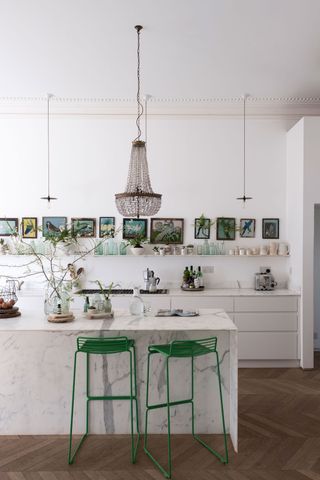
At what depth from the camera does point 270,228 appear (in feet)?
20.1

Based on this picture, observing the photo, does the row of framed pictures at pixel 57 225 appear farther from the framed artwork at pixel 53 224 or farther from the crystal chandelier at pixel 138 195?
the crystal chandelier at pixel 138 195

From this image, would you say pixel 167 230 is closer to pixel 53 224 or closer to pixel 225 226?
pixel 225 226

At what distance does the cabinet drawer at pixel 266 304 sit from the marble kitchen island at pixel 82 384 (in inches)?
73.8

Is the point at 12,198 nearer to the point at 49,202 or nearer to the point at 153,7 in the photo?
the point at 49,202

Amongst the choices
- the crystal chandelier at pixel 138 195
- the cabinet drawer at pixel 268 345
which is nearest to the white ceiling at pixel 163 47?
the crystal chandelier at pixel 138 195

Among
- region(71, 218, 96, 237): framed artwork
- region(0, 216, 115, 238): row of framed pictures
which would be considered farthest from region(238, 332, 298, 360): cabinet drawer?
region(71, 218, 96, 237): framed artwork

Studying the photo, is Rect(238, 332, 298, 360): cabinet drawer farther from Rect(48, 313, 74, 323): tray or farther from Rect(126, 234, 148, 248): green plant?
Rect(48, 313, 74, 323): tray

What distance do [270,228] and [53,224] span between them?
3.17 meters

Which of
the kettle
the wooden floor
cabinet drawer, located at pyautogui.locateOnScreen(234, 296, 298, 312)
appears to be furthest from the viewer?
the kettle

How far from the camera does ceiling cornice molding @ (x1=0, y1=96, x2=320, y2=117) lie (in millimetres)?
5898

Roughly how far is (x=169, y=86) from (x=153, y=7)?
1782 millimetres

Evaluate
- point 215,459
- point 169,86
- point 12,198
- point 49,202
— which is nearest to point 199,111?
point 169,86

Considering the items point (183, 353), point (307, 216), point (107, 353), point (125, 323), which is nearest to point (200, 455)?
point (183, 353)

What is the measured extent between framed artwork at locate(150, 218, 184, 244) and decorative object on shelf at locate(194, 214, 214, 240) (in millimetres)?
211
